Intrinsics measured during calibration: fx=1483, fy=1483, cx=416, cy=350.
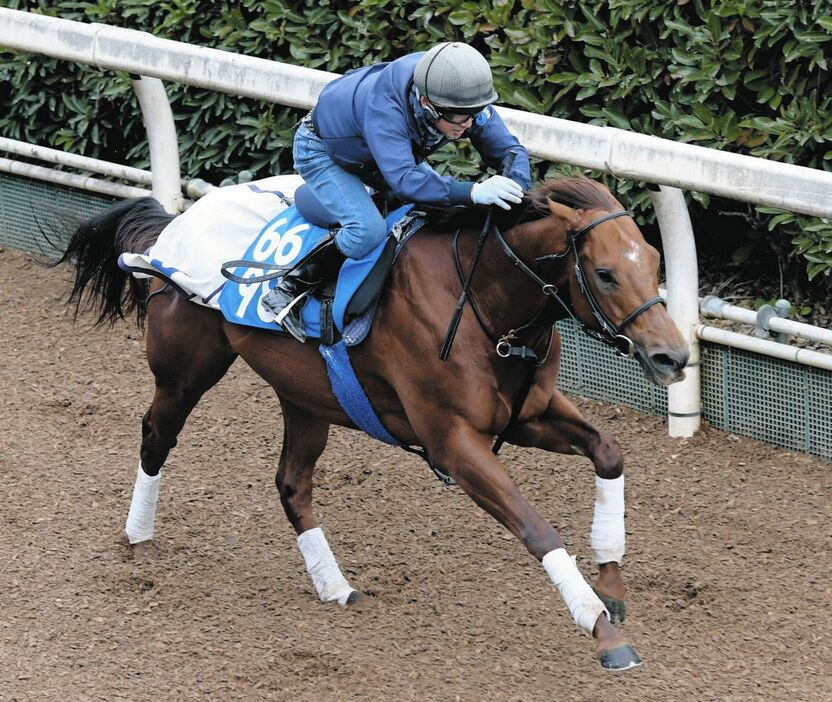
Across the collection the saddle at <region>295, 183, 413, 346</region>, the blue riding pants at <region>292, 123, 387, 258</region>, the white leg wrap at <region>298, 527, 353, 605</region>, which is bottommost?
the white leg wrap at <region>298, 527, 353, 605</region>

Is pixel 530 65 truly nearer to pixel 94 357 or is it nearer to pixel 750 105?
Answer: pixel 750 105

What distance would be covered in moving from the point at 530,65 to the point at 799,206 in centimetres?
203

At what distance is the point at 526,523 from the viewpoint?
4.82 m

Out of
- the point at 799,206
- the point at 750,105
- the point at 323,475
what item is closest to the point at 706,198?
the point at 750,105

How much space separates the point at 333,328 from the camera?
5375mm

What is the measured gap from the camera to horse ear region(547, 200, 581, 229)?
15.5 feet

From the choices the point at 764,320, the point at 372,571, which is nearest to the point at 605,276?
the point at 372,571

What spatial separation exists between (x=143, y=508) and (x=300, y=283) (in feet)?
4.48

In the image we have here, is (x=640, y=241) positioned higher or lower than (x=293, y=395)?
higher

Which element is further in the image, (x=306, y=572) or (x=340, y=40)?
(x=340, y=40)

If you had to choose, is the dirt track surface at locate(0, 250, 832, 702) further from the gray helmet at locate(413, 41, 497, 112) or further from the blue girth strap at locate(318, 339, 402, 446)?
the gray helmet at locate(413, 41, 497, 112)

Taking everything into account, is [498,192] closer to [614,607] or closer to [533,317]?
[533,317]

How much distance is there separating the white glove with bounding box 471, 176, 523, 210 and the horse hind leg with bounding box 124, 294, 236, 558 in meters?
1.54

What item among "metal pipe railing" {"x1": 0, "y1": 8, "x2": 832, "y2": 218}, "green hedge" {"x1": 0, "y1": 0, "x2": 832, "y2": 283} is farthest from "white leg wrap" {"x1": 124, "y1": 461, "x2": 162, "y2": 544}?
"green hedge" {"x1": 0, "y1": 0, "x2": 832, "y2": 283}
